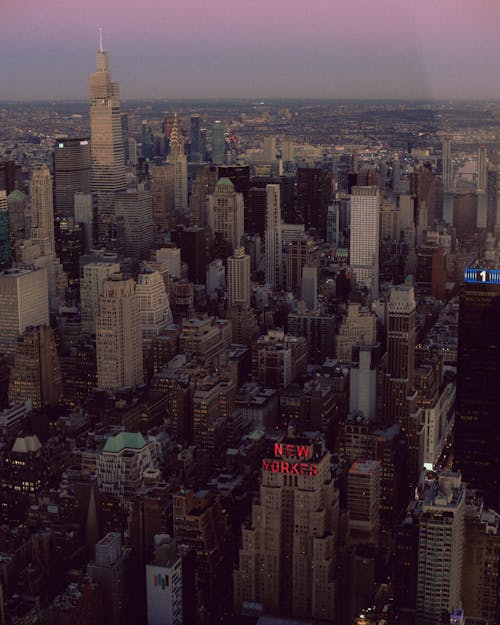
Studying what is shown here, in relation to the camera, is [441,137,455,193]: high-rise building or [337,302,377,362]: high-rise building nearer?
[441,137,455,193]: high-rise building

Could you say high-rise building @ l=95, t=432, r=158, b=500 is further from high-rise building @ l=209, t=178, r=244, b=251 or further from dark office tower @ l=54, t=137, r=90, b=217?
dark office tower @ l=54, t=137, r=90, b=217

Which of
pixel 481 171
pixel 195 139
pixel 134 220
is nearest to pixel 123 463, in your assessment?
pixel 481 171

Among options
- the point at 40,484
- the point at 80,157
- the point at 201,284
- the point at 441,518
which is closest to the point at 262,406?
the point at 40,484

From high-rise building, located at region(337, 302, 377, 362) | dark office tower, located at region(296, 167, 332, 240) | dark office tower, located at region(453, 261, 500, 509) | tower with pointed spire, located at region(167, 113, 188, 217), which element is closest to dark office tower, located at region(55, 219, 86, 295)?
tower with pointed spire, located at region(167, 113, 188, 217)

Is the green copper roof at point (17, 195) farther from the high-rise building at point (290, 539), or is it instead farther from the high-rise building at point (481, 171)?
the high-rise building at point (290, 539)

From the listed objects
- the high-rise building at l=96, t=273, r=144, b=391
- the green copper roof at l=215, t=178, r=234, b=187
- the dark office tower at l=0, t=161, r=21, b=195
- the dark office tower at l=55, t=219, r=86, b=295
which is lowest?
the high-rise building at l=96, t=273, r=144, b=391

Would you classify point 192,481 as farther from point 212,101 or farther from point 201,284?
point 201,284
